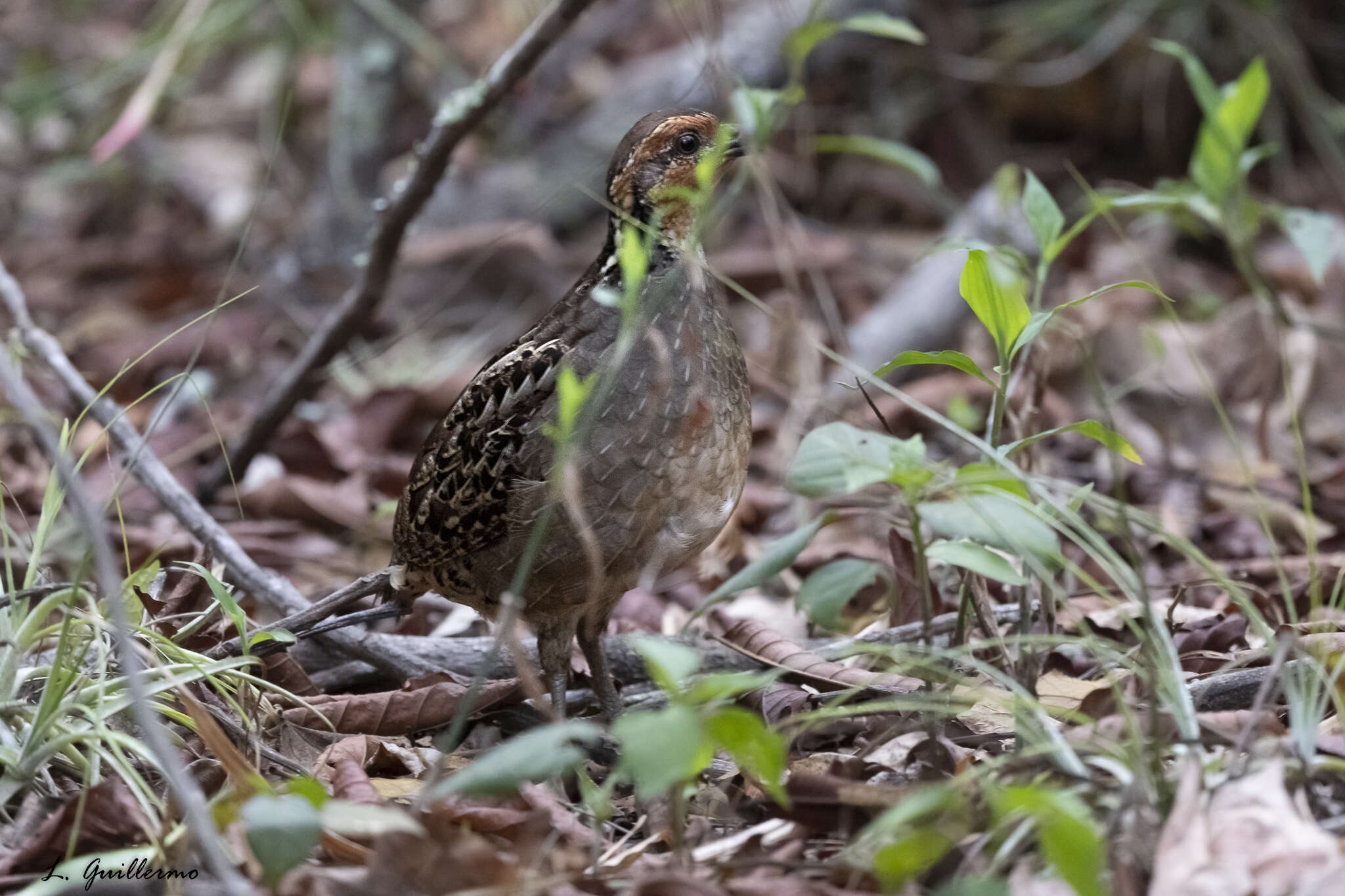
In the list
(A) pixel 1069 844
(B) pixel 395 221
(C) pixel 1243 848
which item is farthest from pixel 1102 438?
(B) pixel 395 221

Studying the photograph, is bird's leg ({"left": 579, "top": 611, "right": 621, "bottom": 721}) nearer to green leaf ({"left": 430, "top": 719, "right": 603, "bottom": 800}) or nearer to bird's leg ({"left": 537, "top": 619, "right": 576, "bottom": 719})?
bird's leg ({"left": 537, "top": 619, "right": 576, "bottom": 719})

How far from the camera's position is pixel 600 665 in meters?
3.23

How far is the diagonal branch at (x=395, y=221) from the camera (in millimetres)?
3656

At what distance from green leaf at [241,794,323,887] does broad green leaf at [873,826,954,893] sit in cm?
82

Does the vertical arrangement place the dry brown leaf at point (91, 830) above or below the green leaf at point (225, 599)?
below

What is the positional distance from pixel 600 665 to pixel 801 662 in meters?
0.53

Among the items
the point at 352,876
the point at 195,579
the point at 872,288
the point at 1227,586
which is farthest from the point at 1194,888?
the point at 872,288

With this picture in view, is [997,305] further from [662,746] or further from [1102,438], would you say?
[662,746]

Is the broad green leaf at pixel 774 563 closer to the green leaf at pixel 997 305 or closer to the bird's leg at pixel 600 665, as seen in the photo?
the green leaf at pixel 997 305

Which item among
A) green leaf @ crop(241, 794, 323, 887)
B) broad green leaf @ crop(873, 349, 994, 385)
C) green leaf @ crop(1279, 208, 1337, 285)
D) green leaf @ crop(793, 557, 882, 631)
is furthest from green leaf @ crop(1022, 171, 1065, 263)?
green leaf @ crop(241, 794, 323, 887)

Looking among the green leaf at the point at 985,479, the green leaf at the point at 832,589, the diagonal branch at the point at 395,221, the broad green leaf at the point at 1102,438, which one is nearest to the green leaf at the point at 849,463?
the green leaf at the point at 985,479

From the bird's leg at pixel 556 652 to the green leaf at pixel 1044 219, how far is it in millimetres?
1449

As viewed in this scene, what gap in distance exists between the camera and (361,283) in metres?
4.23

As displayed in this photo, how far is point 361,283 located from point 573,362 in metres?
1.55
